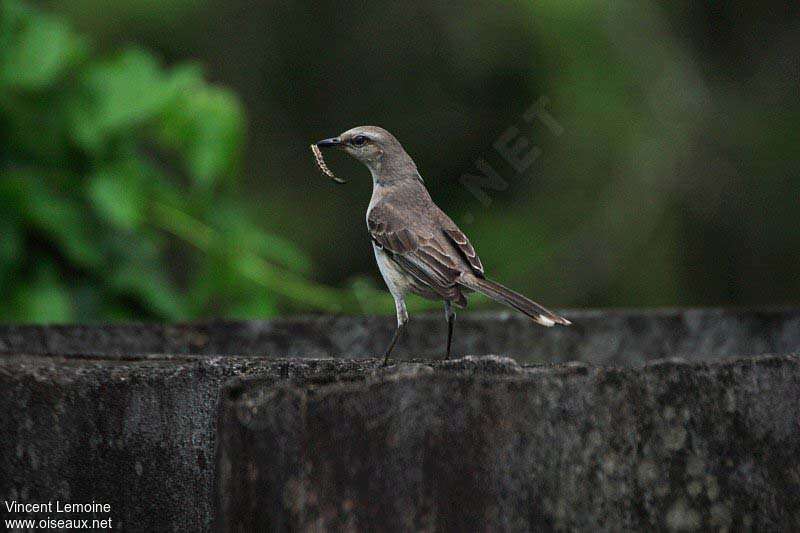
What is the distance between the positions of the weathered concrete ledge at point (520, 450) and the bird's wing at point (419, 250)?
3.36 feet

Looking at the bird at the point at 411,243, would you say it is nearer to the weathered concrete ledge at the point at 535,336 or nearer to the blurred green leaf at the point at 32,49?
the weathered concrete ledge at the point at 535,336

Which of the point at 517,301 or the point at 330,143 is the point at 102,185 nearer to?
the point at 330,143

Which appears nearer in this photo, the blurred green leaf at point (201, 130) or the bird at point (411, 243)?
the bird at point (411, 243)

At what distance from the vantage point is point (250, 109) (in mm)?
8188

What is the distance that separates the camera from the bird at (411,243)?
3.13 meters

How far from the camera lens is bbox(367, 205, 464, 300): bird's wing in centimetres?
318

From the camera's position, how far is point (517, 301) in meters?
2.95

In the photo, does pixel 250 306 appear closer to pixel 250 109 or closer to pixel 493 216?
pixel 493 216

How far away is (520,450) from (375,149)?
1.85m

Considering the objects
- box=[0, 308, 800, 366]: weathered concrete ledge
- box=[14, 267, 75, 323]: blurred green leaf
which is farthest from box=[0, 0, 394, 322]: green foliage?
box=[0, 308, 800, 366]: weathered concrete ledge

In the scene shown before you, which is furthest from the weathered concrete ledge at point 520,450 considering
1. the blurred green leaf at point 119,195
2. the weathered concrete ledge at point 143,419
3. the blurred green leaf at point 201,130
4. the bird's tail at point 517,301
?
the blurred green leaf at point 201,130

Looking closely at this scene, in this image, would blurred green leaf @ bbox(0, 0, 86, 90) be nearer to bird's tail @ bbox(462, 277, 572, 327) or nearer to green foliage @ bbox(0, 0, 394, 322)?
green foliage @ bbox(0, 0, 394, 322)

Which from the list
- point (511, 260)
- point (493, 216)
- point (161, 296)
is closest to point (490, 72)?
point (493, 216)

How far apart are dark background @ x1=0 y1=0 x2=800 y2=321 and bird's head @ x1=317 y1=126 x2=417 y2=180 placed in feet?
2.59
